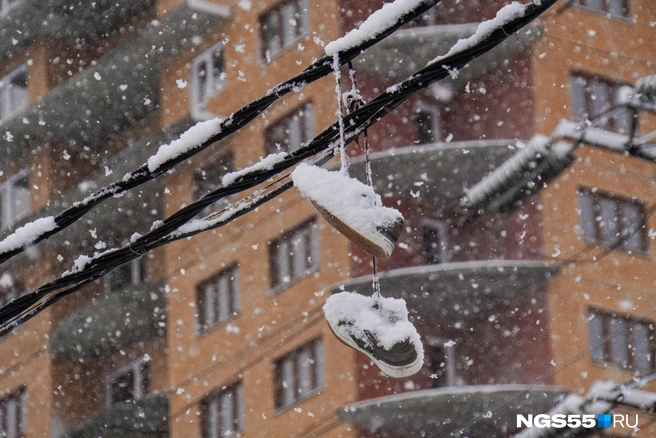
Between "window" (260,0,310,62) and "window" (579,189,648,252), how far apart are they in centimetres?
583

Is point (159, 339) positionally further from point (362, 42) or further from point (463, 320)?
point (362, 42)

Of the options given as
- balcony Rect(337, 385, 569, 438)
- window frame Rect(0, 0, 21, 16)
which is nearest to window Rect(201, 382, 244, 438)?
balcony Rect(337, 385, 569, 438)

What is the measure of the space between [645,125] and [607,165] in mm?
1438

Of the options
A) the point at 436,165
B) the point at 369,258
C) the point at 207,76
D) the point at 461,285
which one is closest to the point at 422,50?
the point at 436,165

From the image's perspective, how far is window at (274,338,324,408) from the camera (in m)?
25.0

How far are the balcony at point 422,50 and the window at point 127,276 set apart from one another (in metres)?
8.30

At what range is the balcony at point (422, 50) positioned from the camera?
25.2 m

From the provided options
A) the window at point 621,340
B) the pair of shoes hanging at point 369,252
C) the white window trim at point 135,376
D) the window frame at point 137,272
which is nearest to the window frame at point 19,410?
the white window trim at point 135,376

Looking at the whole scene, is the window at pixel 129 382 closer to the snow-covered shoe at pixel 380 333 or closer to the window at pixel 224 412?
the window at pixel 224 412

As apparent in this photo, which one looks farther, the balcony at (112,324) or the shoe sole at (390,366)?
the balcony at (112,324)

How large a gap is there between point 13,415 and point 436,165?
1196cm

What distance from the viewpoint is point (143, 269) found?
1273 inches

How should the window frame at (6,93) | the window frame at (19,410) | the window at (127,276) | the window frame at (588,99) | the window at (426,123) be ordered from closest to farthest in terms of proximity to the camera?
the window frame at (588,99) < the window at (426,123) < the window frame at (19,410) < the window at (127,276) < the window frame at (6,93)

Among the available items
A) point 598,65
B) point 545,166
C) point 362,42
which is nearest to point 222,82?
point 598,65
